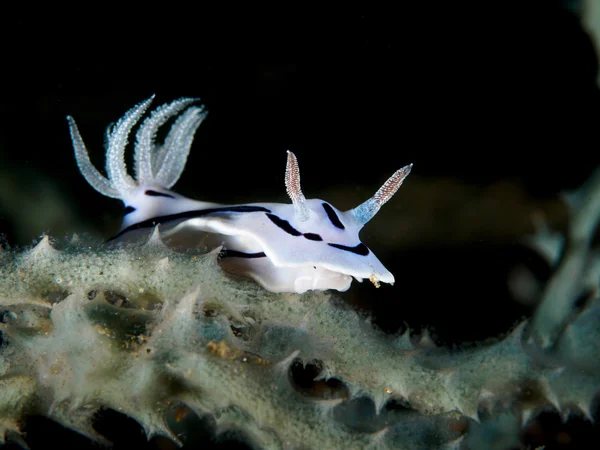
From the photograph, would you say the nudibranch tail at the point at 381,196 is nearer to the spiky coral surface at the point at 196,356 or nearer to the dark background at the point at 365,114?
the spiky coral surface at the point at 196,356

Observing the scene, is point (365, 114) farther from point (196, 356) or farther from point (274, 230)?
point (196, 356)

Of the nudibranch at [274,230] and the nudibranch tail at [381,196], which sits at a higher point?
the nudibranch tail at [381,196]

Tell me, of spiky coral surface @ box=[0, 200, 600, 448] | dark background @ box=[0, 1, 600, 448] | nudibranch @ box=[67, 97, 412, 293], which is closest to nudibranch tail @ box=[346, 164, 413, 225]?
nudibranch @ box=[67, 97, 412, 293]

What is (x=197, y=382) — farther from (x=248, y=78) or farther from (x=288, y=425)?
(x=248, y=78)

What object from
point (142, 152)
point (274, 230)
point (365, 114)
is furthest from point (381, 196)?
point (365, 114)

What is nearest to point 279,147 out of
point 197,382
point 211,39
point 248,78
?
point 248,78

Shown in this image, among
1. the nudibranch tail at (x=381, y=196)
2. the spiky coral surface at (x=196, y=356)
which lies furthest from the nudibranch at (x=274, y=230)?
the spiky coral surface at (x=196, y=356)
